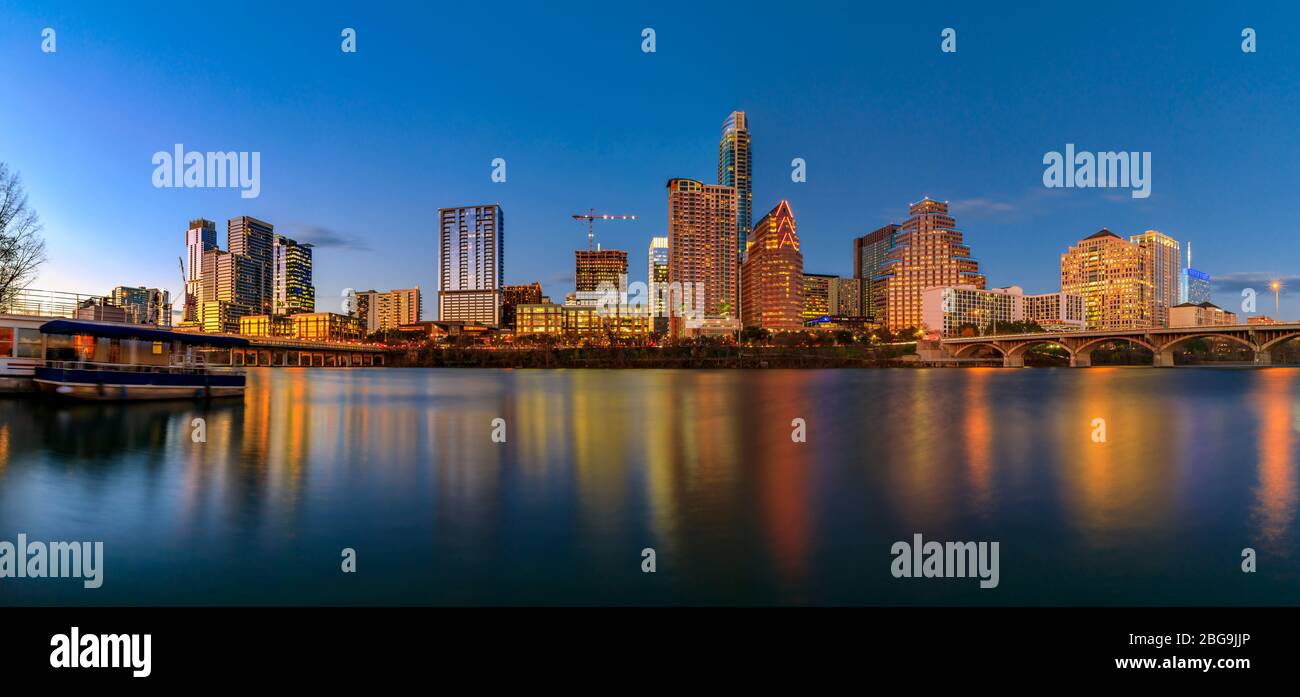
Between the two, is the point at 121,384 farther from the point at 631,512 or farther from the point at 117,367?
the point at 631,512

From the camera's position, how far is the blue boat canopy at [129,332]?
29.7 meters

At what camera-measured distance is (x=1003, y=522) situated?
11523 mm

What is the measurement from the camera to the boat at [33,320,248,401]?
30031mm

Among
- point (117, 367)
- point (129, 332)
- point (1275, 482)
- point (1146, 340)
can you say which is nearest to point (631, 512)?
point (1275, 482)

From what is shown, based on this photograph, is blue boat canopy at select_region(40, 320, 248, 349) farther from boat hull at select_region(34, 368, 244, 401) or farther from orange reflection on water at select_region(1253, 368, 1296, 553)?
orange reflection on water at select_region(1253, 368, 1296, 553)

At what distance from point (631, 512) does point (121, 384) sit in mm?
32805

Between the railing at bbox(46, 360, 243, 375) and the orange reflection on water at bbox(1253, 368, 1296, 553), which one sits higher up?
the railing at bbox(46, 360, 243, 375)

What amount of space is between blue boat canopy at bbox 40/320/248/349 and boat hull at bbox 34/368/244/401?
2050 millimetres

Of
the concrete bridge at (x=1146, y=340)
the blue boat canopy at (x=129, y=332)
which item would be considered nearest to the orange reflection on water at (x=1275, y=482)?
the blue boat canopy at (x=129, y=332)

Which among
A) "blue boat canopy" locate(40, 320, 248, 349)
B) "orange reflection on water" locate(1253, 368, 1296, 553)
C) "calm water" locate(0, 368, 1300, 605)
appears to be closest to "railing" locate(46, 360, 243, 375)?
"blue boat canopy" locate(40, 320, 248, 349)
